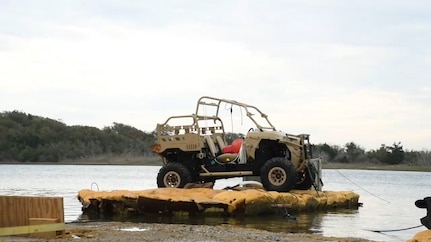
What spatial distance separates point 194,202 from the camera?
1627cm

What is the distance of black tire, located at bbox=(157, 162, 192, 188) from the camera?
19594 mm

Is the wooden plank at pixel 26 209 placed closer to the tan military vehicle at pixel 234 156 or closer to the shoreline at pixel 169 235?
the shoreline at pixel 169 235

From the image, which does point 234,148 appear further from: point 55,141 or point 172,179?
point 55,141

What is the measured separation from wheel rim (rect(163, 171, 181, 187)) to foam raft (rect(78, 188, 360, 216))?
196 cm

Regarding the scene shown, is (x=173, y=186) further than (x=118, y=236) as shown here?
Yes

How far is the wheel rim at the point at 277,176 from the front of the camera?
61.6 feet

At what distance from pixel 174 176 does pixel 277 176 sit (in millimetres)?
2662

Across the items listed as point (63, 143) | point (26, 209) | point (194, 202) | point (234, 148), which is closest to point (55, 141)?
point (63, 143)

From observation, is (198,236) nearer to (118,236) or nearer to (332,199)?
(118,236)

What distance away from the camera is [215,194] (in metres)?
17.0

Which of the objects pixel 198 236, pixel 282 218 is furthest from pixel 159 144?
pixel 198 236

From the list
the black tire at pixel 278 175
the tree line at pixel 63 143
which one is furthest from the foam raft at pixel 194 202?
the tree line at pixel 63 143

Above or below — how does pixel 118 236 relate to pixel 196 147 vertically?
below

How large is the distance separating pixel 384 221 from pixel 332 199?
2.15m
